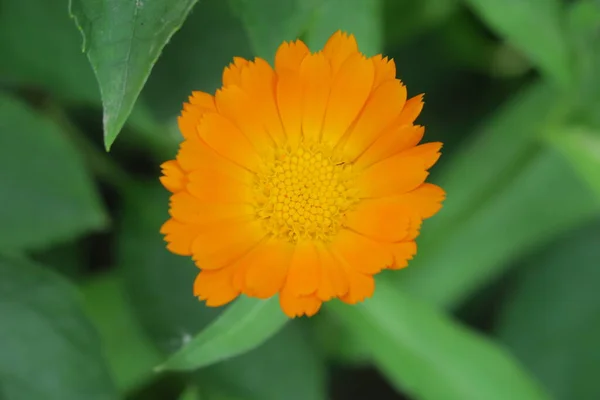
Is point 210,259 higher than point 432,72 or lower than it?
lower

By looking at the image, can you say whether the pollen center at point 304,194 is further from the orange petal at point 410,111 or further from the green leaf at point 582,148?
the green leaf at point 582,148

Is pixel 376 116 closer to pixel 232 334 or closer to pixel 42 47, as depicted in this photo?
pixel 232 334

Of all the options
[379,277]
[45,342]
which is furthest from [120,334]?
[379,277]

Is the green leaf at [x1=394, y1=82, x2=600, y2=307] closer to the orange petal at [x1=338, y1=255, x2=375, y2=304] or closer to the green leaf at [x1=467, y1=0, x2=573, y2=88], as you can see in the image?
the green leaf at [x1=467, y1=0, x2=573, y2=88]

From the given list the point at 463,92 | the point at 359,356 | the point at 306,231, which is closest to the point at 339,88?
the point at 306,231

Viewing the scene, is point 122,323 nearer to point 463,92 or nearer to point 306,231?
point 306,231

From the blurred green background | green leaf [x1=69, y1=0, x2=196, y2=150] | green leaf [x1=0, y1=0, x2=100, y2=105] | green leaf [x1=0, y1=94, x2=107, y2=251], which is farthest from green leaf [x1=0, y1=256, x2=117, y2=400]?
green leaf [x1=69, y1=0, x2=196, y2=150]
